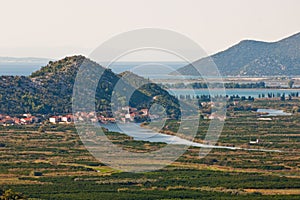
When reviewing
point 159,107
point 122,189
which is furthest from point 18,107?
point 122,189

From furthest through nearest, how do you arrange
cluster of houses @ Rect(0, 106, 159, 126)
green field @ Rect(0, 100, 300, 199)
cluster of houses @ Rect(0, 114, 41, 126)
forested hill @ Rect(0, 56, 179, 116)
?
forested hill @ Rect(0, 56, 179, 116), cluster of houses @ Rect(0, 106, 159, 126), cluster of houses @ Rect(0, 114, 41, 126), green field @ Rect(0, 100, 300, 199)

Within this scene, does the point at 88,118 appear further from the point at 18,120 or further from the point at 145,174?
the point at 145,174

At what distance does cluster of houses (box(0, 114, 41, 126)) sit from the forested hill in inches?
93.5

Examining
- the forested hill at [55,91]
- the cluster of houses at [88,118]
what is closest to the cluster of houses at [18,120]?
the cluster of houses at [88,118]

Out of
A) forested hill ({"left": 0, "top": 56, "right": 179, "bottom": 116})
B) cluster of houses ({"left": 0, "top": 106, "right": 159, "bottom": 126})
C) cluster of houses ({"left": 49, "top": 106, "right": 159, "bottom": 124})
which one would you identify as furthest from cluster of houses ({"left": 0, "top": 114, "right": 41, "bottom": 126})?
forested hill ({"left": 0, "top": 56, "right": 179, "bottom": 116})

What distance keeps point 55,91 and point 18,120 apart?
1281 centimetres

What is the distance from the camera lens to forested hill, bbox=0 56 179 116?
92312 millimetres

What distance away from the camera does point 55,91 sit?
98438 millimetres

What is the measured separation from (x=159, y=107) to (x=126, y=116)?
1016 centimetres

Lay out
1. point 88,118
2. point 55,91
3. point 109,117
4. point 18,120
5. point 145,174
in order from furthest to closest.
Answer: point 55,91 < point 109,117 < point 88,118 < point 18,120 < point 145,174

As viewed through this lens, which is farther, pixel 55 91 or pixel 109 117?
pixel 55 91

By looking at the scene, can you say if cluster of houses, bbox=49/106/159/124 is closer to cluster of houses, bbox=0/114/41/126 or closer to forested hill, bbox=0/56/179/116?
cluster of houses, bbox=0/114/41/126

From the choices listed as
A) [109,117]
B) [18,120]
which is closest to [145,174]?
[18,120]

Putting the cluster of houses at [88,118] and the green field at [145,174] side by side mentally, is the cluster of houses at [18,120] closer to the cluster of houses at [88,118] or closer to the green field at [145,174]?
the cluster of houses at [88,118]
